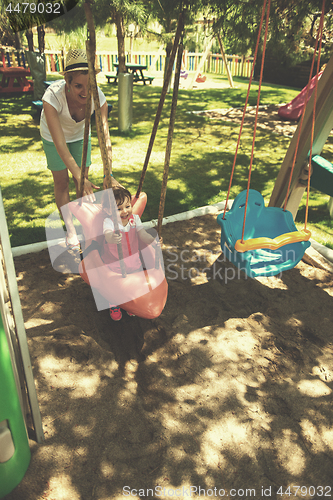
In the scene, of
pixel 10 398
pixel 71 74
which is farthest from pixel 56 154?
pixel 10 398

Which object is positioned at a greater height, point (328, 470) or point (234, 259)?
point (234, 259)

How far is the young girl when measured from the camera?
2359 mm

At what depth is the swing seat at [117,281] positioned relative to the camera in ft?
7.43

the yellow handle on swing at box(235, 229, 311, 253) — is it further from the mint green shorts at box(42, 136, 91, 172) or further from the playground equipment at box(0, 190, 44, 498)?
the playground equipment at box(0, 190, 44, 498)

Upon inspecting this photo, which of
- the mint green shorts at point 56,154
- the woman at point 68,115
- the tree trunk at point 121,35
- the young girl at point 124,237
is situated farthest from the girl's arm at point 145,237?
the tree trunk at point 121,35

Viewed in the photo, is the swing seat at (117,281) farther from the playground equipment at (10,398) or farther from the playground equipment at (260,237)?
the playground equipment at (10,398)

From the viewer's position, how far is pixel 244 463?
184cm

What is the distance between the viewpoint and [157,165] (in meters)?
5.50

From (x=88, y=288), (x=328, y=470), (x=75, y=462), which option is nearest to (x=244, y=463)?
(x=328, y=470)

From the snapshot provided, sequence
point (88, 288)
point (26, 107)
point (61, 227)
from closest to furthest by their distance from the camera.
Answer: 1. point (88, 288)
2. point (61, 227)
3. point (26, 107)

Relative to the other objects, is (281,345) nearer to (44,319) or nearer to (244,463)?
(244,463)

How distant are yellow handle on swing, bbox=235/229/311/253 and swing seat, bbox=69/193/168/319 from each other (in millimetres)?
601

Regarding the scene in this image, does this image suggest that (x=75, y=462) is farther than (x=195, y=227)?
No

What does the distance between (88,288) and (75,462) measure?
4.65 feet
